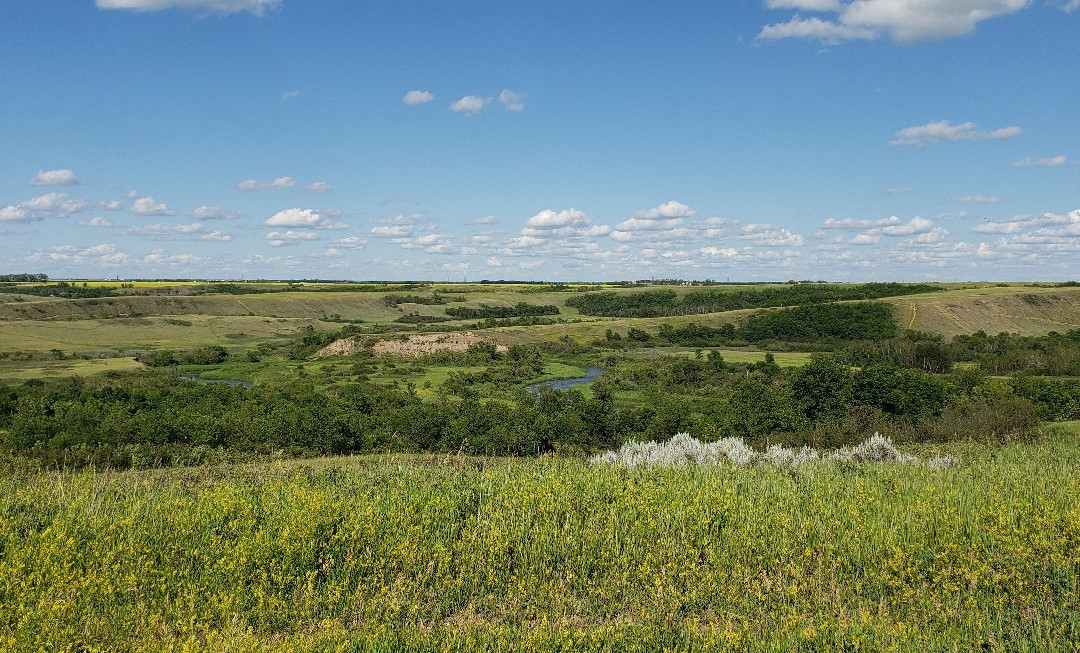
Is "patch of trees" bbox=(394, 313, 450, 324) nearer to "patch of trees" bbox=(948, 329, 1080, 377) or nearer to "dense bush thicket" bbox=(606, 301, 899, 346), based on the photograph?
"dense bush thicket" bbox=(606, 301, 899, 346)

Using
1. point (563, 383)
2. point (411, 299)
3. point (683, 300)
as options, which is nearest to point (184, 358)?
point (563, 383)

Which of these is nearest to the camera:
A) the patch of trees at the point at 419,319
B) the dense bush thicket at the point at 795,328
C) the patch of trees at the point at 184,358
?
the patch of trees at the point at 184,358

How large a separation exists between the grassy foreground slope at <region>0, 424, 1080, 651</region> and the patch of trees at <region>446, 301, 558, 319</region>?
138 metres

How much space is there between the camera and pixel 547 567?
9.06m

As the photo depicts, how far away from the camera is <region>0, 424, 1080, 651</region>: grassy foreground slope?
707 cm

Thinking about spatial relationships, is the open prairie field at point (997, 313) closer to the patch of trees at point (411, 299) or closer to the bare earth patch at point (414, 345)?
the bare earth patch at point (414, 345)

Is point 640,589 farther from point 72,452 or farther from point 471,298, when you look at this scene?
point 471,298

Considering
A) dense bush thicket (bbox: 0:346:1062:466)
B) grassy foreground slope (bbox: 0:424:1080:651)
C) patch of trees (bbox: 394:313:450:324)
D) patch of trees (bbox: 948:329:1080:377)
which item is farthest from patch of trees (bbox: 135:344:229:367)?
patch of trees (bbox: 948:329:1080:377)

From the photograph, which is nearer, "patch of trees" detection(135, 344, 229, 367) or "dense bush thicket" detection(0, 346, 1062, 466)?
"dense bush thicket" detection(0, 346, 1062, 466)

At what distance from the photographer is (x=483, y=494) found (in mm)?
11242

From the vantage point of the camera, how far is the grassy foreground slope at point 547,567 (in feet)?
23.2

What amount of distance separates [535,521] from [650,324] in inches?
4078

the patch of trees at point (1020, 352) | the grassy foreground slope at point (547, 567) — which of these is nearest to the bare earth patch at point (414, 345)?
the patch of trees at point (1020, 352)

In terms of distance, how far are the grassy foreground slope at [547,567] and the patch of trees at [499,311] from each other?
138 meters
